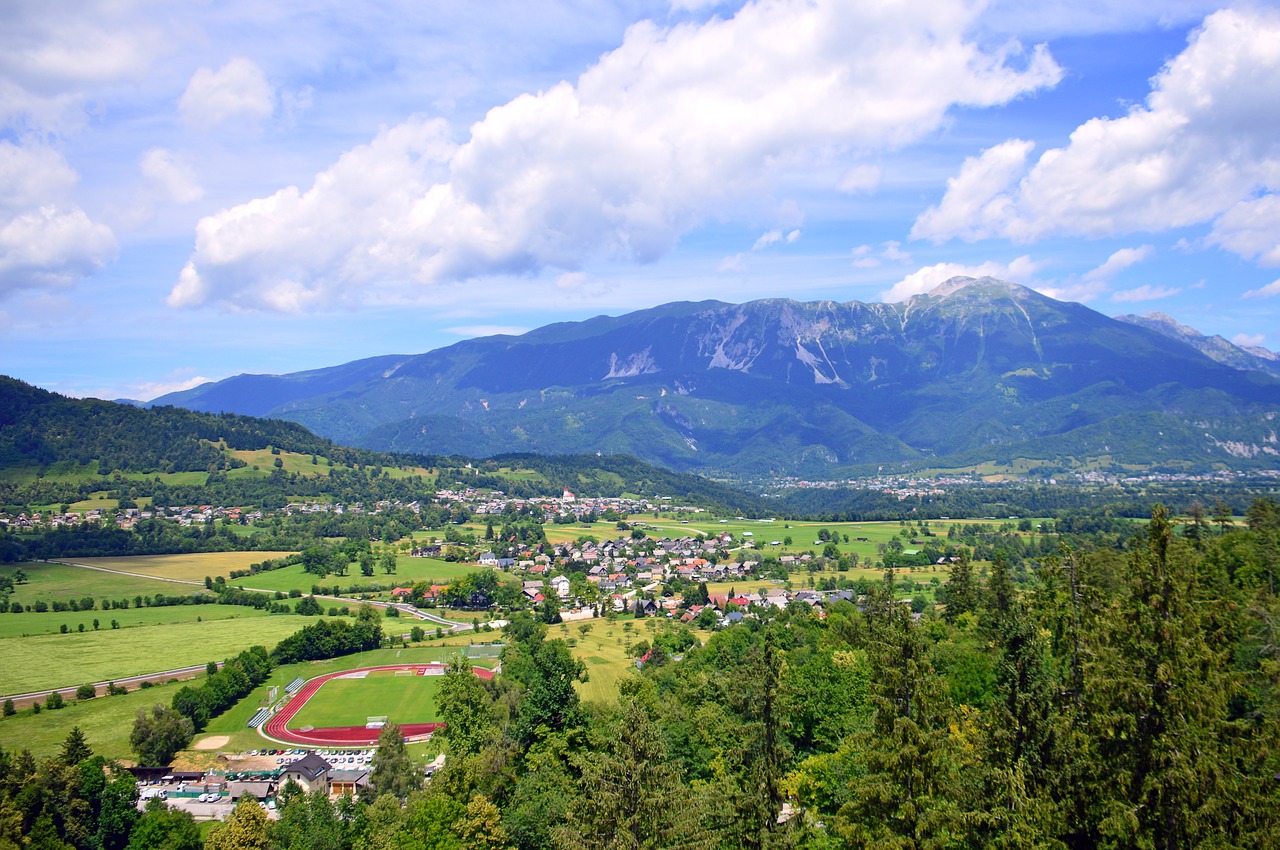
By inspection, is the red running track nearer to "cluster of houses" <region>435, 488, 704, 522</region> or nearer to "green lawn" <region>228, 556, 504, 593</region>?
"green lawn" <region>228, 556, 504, 593</region>

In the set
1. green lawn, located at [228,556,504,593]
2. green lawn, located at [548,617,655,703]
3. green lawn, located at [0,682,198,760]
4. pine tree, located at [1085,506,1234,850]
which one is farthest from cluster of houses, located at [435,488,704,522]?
pine tree, located at [1085,506,1234,850]

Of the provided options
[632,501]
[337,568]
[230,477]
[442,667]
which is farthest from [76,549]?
[632,501]

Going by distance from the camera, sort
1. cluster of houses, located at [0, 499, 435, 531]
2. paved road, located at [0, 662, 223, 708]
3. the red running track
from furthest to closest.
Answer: cluster of houses, located at [0, 499, 435, 531], paved road, located at [0, 662, 223, 708], the red running track

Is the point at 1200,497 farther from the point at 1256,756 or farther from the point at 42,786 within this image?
the point at 42,786

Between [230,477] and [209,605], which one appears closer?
[209,605]

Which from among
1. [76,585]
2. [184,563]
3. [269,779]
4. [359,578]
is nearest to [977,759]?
[269,779]

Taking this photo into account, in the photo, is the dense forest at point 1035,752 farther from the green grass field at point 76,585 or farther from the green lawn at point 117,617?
the green grass field at point 76,585

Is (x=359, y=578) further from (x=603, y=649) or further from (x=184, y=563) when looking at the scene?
(x=603, y=649)
